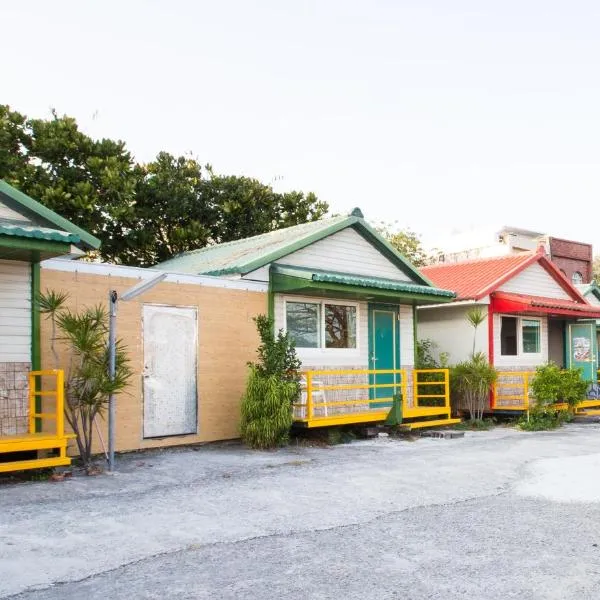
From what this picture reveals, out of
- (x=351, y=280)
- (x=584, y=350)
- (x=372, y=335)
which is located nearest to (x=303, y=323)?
(x=351, y=280)

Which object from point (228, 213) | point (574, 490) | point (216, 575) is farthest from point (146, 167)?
point (216, 575)

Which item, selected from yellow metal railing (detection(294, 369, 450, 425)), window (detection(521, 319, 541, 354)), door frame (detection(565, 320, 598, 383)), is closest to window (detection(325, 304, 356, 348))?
yellow metal railing (detection(294, 369, 450, 425))

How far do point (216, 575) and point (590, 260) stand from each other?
1360 inches

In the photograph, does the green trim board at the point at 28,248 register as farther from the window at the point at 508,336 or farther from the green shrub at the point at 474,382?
the window at the point at 508,336

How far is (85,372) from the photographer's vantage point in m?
9.03

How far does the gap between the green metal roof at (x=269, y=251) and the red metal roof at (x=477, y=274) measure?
183 centimetres

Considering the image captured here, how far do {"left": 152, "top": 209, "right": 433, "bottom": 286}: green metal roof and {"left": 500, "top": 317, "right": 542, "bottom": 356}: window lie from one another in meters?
3.11

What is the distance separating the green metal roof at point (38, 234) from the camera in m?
8.23

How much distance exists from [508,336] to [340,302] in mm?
5982

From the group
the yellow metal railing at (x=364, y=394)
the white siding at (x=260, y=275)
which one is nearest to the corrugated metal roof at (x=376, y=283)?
the white siding at (x=260, y=275)

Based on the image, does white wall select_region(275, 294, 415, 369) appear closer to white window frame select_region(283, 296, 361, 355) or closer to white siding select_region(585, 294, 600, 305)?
white window frame select_region(283, 296, 361, 355)

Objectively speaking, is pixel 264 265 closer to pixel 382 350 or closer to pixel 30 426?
pixel 382 350

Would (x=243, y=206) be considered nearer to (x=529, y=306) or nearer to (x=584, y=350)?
(x=529, y=306)

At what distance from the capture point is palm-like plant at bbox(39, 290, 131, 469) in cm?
902
